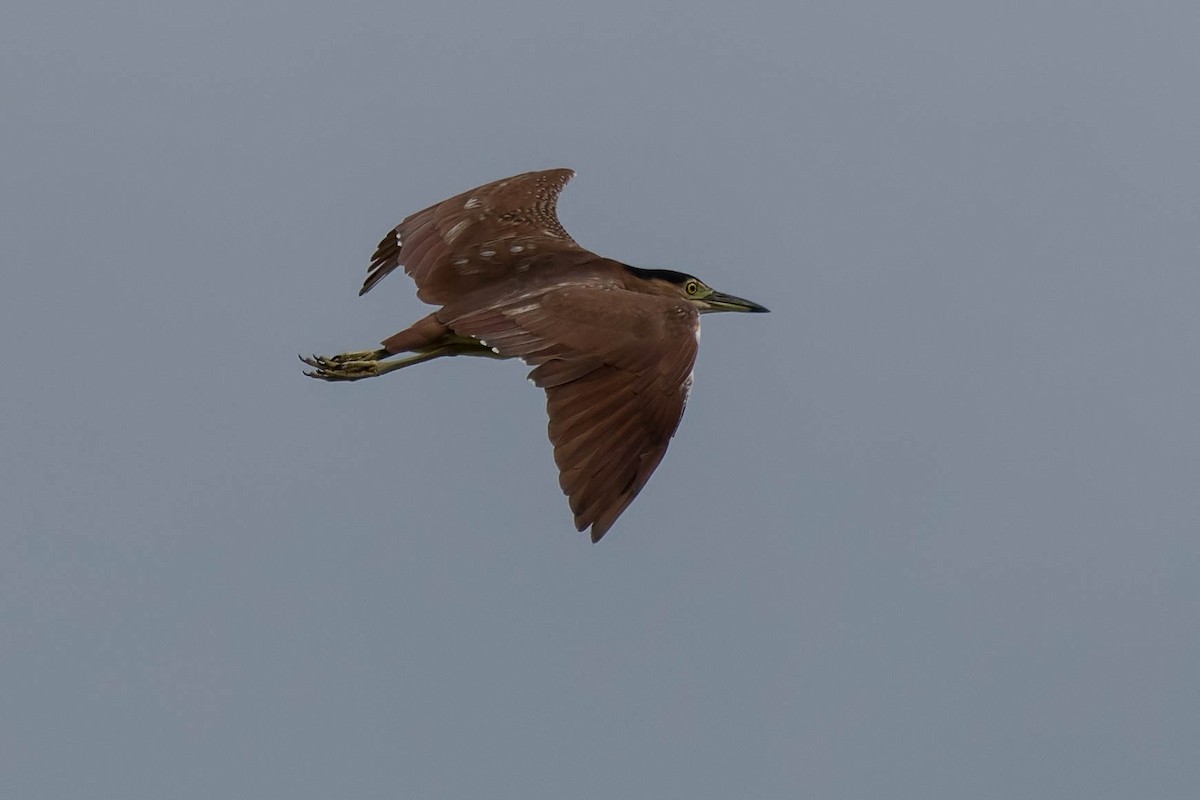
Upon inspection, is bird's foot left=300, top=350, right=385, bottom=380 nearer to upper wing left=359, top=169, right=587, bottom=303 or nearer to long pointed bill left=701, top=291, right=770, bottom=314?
upper wing left=359, top=169, right=587, bottom=303

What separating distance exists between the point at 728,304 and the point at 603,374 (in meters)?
2.82

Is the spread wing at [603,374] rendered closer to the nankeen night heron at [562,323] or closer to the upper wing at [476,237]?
the nankeen night heron at [562,323]

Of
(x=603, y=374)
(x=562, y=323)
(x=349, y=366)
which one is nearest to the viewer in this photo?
(x=603, y=374)

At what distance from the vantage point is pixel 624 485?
11.0 meters

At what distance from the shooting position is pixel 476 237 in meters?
14.3

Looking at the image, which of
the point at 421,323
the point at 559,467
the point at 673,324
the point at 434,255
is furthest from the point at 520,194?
the point at 559,467

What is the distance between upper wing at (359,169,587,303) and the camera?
45.3 ft

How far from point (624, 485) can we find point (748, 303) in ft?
11.9

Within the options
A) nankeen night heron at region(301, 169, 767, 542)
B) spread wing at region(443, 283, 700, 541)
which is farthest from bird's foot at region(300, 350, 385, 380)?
spread wing at region(443, 283, 700, 541)

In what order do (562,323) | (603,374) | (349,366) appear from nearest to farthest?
1. (603,374)
2. (562,323)
3. (349,366)

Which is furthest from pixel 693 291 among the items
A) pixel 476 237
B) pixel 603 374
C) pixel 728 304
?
pixel 603 374

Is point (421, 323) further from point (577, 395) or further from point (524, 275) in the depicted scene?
point (577, 395)

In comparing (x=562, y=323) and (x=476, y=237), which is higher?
(x=476, y=237)

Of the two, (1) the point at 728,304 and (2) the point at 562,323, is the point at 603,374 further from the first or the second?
(1) the point at 728,304
